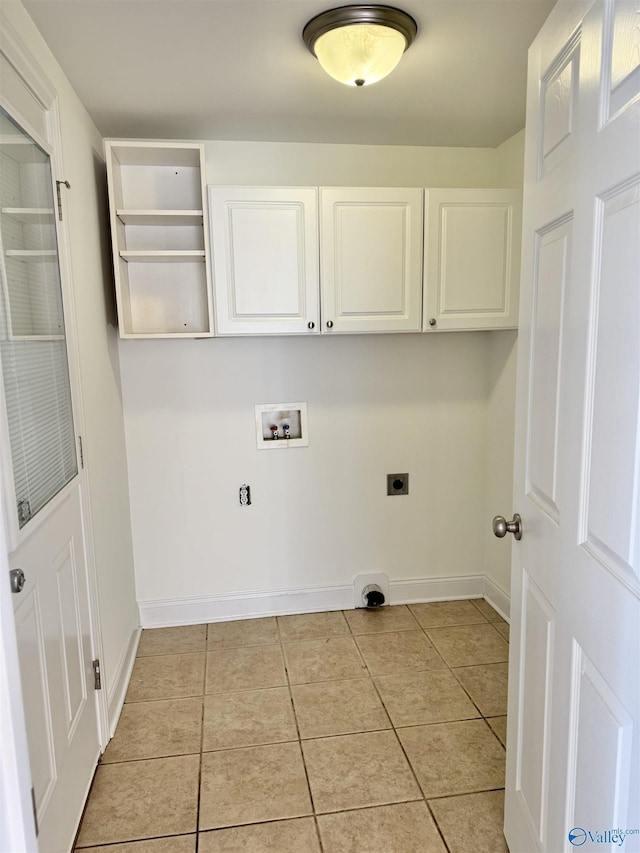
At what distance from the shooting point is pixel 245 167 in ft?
8.54

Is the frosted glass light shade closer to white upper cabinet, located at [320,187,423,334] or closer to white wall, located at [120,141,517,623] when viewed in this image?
white upper cabinet, located at [320,187,423,334]

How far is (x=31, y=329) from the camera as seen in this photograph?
148cm

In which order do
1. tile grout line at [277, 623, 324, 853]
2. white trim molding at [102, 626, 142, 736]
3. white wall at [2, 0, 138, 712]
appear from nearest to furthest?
tile grout line at [277, 623, 324, 853] < white wall at [2, 0, 138, 712] < white trim molding at [102, 626, 142, 736]

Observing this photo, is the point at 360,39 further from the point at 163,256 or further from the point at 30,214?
the point at 163,256

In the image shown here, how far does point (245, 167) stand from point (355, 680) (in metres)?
2.39

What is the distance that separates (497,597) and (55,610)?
7.35 feet

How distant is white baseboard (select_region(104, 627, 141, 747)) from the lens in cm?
212

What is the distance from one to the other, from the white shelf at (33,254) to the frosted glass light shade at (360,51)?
102 centimetres

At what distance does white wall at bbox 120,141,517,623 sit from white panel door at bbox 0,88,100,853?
93 centimetres

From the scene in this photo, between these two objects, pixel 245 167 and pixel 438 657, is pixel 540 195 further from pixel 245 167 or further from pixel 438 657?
pixel 438 657

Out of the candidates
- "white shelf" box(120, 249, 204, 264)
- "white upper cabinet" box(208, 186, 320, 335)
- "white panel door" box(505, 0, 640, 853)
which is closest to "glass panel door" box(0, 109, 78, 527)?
"white shelf" box(120, 249, 204, 264)

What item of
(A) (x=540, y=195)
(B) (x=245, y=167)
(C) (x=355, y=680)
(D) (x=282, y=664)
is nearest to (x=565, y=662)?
(A) (x=540, y=195)

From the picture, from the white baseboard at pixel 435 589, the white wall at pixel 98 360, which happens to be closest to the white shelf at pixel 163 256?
the white wall at pixel 98 360

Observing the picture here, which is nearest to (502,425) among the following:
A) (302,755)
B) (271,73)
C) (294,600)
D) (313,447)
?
(313,447)
